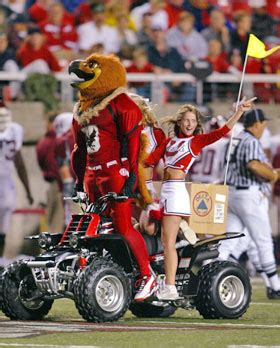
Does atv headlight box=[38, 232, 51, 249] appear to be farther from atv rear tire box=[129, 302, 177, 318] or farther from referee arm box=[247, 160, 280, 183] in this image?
referee arm box=[247, 160, 280, 183]

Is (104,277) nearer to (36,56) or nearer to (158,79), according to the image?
(158,79)

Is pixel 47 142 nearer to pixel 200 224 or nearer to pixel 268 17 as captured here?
pixel 268 17

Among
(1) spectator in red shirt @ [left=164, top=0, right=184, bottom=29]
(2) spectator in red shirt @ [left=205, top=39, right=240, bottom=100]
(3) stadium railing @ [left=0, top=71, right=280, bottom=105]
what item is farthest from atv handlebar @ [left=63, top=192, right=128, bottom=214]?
(1) spectator in red shirt @ [left=164, top=0, right=184, bottom=29]

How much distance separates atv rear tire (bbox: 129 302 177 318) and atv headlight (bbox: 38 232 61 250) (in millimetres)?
946

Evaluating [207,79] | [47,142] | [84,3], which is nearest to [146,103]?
[47,142]

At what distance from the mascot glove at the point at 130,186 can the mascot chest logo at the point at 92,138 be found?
Result: 0.36 metres

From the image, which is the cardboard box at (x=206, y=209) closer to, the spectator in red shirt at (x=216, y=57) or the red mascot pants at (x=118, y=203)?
the red mascot pants at (x=118, y=203)

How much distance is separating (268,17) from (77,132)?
10740mm

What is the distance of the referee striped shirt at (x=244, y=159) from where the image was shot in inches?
525

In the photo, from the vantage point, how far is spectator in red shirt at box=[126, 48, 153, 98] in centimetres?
1895

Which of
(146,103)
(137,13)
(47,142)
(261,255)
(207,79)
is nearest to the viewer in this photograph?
(146,103)

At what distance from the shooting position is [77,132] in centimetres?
1049

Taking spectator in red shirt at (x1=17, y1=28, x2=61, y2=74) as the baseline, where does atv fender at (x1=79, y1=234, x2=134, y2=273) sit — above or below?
below

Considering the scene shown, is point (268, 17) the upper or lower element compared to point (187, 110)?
upper
